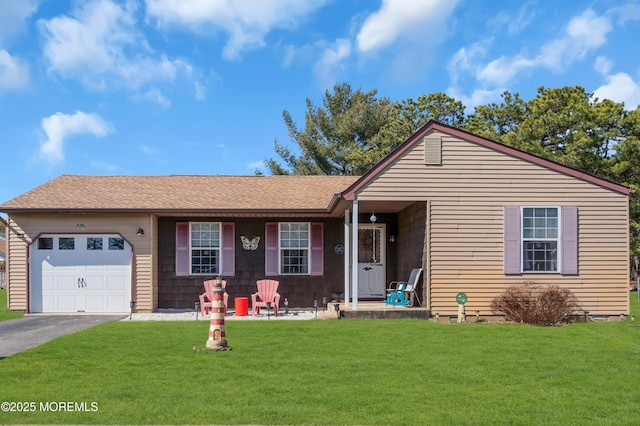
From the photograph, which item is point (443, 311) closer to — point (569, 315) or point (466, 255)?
point (466, 255)

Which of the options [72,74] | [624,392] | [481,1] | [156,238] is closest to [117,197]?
[156,238]

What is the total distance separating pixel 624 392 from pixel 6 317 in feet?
44.7

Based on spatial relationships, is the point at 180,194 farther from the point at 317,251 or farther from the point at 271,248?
the point at 317,251

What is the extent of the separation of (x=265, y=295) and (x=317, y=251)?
6.62ft

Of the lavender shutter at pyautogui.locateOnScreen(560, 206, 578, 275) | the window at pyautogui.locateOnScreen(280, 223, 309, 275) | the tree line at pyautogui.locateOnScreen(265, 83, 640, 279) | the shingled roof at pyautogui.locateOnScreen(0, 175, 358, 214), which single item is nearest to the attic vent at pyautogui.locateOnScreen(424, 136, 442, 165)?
the shingled roof at pyautogui.locateOnScreen(0, 175, 358, 214)

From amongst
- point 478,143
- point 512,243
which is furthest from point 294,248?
point 512,243

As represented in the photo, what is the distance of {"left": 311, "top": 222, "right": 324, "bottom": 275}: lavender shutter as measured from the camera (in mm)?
16922

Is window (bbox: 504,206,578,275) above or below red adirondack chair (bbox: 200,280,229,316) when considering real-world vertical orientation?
above

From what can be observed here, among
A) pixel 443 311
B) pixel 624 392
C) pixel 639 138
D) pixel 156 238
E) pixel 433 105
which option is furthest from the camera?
pixel 433 105

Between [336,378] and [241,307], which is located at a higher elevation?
[336,378]

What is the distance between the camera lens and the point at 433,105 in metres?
33.3

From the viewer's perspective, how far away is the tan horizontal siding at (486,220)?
14078 millimetres

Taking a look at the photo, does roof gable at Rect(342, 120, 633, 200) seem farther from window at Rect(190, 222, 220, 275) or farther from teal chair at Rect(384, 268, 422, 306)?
window at Rect(190, 222, 220, 275)

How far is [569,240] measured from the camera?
46.2 feet
